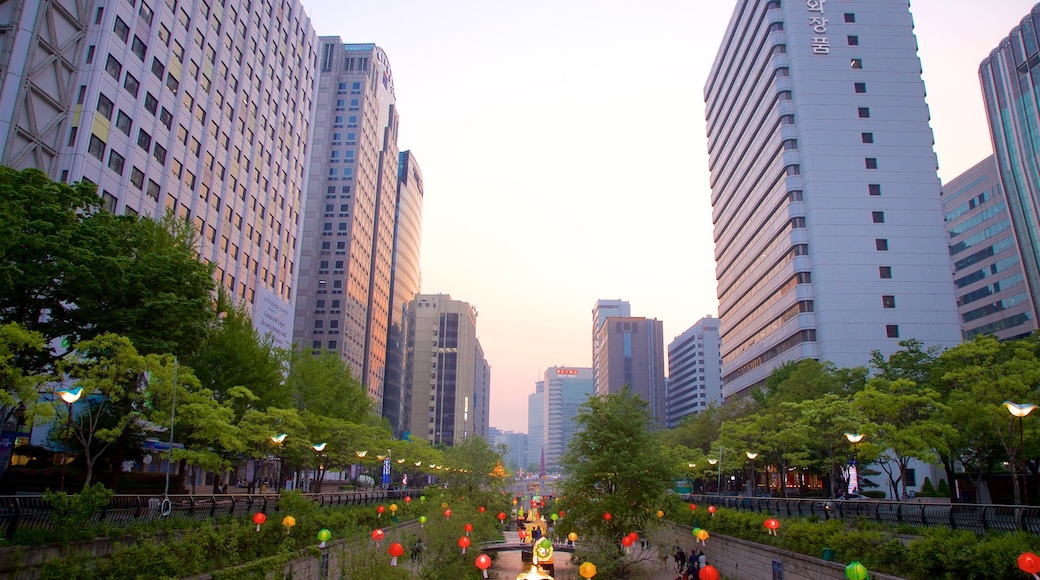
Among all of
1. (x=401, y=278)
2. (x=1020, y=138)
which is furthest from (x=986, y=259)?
(x=401, y=278)

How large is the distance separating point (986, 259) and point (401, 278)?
412ft

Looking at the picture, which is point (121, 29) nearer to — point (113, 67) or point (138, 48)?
point (138, 48)

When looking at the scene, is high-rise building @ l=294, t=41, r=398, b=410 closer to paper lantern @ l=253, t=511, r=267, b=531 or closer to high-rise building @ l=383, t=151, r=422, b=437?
high-rise building @ l=383, t=151, r=422, b=437

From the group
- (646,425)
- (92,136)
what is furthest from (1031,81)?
(92,136)

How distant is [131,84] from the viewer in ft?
172

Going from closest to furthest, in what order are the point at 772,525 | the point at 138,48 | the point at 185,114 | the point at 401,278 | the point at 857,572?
the point at 857,572, the point at 772,525, the point at 138,48, the point at 185,114, the point at 401,278

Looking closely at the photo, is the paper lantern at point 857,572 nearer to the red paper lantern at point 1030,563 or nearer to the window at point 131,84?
the red paper lantern at point 1030,563

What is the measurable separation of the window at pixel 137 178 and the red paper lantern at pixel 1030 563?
57.9 metres

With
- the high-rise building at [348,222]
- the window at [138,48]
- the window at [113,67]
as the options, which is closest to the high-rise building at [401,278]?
the high-rise building at [348,222]

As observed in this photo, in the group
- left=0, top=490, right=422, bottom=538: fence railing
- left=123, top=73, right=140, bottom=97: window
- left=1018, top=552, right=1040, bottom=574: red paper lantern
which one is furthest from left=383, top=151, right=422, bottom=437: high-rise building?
left=1018, top=552, right=1040, bottom=574: red paper lantern

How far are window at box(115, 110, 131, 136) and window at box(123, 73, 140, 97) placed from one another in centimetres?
216

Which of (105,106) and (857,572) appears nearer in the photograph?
(857,572)

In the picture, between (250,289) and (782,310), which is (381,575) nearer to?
(250,289)

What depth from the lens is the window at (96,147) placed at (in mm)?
46994
